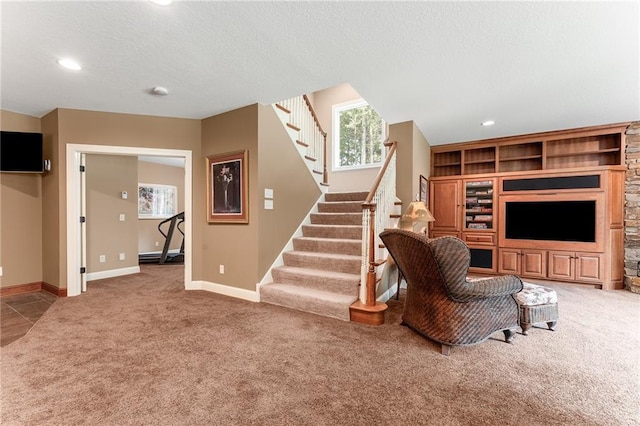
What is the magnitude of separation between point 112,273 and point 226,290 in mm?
2611

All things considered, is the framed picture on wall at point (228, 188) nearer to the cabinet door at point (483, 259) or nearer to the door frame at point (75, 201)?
the door frame at point (75, 201)

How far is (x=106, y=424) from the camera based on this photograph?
4.87ft

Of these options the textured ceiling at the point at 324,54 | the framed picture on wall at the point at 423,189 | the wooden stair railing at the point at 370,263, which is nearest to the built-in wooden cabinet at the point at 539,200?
the framed picture on wall at the point at 423,189

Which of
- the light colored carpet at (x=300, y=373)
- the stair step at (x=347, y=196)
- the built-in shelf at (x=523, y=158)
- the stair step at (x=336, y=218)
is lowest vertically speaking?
the light colored carpet at (x=300, y=373)

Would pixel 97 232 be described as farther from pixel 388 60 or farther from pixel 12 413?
pixel 388 60

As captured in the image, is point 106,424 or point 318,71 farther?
point 318,71

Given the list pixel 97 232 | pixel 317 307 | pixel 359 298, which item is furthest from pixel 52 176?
pixel 359 298

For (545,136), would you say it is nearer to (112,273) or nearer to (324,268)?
(324,268)

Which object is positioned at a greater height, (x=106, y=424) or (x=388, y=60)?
(x=388, y=60)

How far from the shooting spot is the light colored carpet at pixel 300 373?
157 cm

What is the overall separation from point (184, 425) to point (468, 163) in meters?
5.81

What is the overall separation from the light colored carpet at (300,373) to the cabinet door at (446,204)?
245 cm

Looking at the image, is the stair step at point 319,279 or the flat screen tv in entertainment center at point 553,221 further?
the flat screen tv in entertainment center at point 553,221

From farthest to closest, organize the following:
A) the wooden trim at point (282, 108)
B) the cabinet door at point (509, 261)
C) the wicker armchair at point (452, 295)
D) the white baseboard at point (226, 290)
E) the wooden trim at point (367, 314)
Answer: the cabinet door at point (509, 261)
the wooden trim at point (282, 108)
the white baseboard at point (226, 290)
the wooden trim at point (367, 314)
the wicker armchair at point (452, 295)
